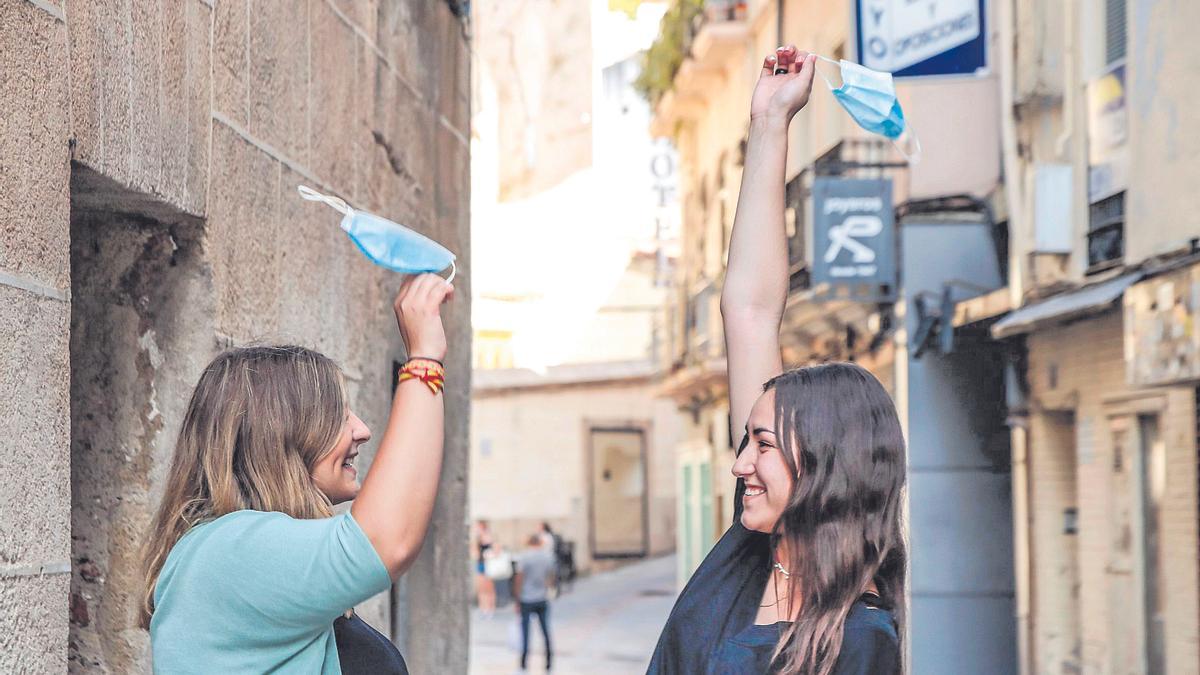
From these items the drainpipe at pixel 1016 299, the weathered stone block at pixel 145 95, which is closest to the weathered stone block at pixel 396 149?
the weathered stone block at pixel 145 95

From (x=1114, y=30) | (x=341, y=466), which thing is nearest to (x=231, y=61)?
(x=341, y=466)

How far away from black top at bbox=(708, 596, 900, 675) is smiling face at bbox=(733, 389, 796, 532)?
0.55 ft

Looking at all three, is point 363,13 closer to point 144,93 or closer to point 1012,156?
point 144,93

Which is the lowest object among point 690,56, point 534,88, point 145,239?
point 145,239

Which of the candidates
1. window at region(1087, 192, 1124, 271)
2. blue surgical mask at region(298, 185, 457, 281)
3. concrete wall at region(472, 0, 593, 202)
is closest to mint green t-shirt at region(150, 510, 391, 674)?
blue surgical mask at region(298, 185, 457, 281)

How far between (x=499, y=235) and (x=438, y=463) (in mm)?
44651

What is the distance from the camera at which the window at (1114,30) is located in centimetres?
1254

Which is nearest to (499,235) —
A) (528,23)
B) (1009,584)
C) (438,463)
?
(528,23)

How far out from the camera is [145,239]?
160 inches

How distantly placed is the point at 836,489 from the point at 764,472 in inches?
4.9

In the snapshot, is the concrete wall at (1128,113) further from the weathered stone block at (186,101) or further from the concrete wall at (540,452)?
the concrete wall at (540,452)

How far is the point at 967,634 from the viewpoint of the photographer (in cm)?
1630

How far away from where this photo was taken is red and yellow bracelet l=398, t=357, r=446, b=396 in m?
2.60

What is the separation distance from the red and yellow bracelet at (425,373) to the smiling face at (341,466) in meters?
0.13
